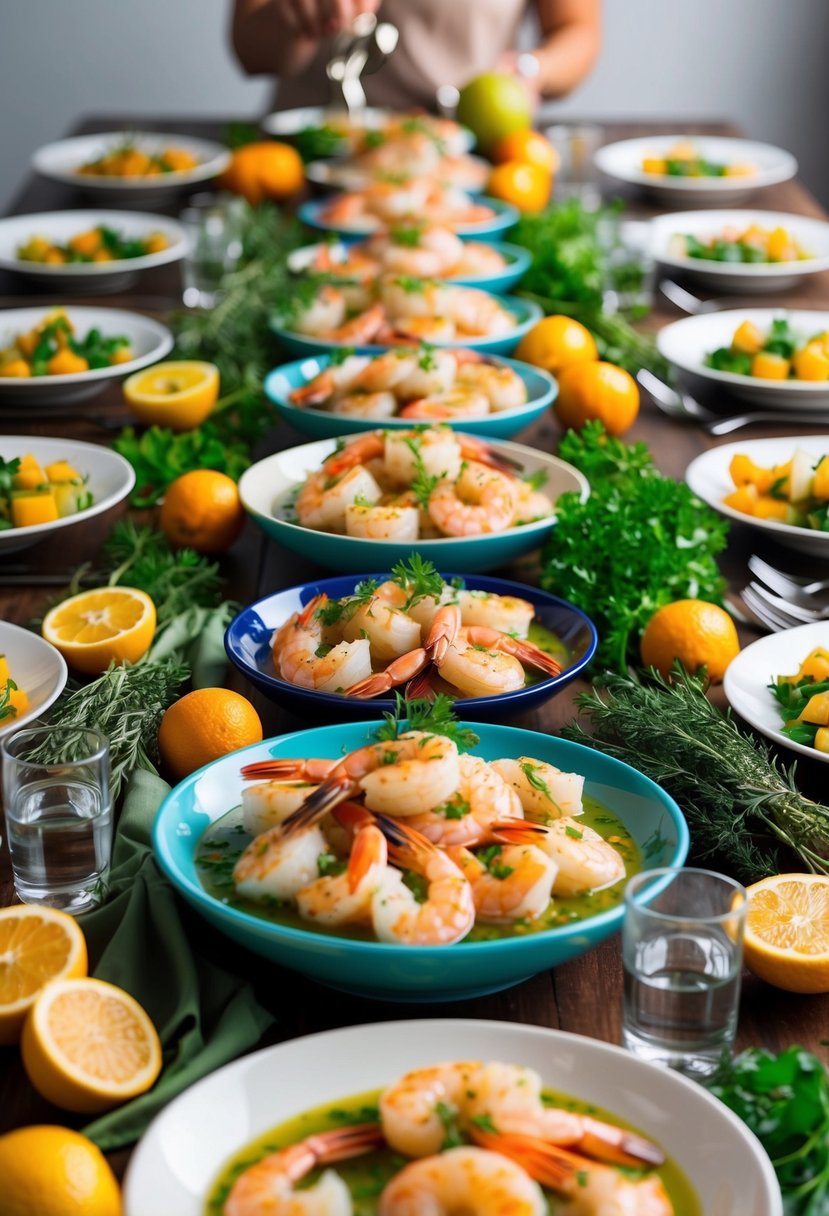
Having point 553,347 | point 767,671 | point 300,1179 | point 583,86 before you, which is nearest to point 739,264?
point 553,347

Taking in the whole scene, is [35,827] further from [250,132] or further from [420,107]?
[420,107]

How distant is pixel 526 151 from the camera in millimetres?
4113

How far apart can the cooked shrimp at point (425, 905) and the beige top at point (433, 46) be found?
13.1 ft

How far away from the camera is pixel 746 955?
1.25m

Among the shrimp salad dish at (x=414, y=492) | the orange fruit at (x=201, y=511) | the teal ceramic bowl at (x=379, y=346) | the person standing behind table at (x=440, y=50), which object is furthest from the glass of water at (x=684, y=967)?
the person standing behind table at (x=440, y=50)

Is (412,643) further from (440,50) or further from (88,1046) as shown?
(440,50)

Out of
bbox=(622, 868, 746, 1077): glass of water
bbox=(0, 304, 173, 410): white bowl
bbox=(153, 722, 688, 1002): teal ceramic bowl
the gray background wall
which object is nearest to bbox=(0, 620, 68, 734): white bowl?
bbox=(153, 722, 688, 1002): teal ceramic bowl

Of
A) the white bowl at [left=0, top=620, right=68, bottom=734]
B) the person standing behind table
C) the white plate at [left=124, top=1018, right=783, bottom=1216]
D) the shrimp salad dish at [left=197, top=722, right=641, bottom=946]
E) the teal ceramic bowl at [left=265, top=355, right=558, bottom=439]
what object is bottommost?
the white bowl at [left=0, top=620, right=68, bottom=734]

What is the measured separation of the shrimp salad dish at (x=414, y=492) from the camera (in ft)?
6.27

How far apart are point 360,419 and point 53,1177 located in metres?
1.50

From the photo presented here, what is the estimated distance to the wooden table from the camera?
1203mm

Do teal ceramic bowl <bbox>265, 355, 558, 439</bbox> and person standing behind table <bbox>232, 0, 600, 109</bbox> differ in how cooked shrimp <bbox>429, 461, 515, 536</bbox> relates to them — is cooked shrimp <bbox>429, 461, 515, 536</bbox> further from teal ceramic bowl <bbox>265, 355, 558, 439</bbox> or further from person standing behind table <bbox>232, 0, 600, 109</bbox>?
person standing behind table <bbox>232, 0, 600, 109</bbox>

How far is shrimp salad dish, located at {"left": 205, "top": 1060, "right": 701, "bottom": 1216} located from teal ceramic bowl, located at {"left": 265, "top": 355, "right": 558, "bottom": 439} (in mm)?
1390

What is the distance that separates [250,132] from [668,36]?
3373 mm
